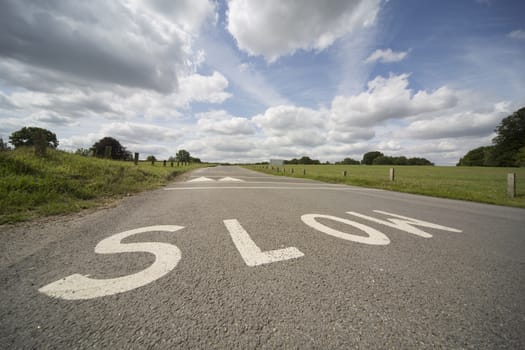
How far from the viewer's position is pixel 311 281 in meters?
1.71

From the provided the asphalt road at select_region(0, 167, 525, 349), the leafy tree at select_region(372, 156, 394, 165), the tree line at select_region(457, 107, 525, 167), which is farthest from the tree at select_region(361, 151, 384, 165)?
the asphalt road at select_region(0, 167, 525, 349)

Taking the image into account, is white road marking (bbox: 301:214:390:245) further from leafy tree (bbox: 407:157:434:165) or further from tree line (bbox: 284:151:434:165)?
leafy tree (bbox: 407:157:434:165)

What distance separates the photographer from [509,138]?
2121 inches

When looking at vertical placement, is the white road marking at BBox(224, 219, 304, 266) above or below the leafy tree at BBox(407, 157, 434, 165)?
below

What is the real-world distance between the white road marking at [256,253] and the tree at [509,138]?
8194 centimetres

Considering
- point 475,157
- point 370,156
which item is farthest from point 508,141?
point 370,156

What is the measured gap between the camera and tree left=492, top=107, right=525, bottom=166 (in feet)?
170

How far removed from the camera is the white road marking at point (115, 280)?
1.49 m

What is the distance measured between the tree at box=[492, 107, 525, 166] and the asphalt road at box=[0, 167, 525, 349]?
80781 millimetres

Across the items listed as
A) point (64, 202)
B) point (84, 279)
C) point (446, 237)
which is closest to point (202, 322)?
point (84, 279)

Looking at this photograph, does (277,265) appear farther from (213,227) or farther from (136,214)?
(136,214)

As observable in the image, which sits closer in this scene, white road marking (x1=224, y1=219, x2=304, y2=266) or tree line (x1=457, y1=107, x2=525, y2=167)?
white road marking (x1=224, y1=219, x2=304, y2=266)

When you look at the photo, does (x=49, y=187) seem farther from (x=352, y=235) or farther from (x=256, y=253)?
(x=352, y=235)

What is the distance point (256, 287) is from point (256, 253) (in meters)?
0.61
